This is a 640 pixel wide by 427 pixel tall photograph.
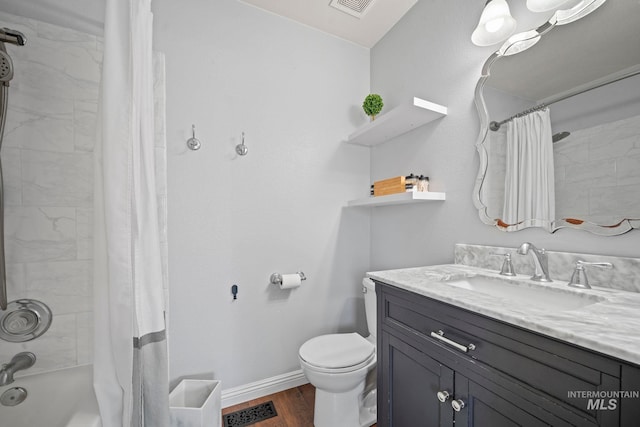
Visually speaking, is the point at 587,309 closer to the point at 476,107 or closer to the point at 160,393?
the point at 476,107

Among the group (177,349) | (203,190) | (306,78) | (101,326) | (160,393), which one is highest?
(306,78)

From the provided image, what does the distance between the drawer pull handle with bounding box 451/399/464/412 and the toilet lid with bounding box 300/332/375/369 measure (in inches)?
24.2

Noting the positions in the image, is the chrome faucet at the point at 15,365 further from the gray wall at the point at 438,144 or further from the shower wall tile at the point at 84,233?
the gray wall at the point at 438,144

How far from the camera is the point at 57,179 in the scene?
1259mm

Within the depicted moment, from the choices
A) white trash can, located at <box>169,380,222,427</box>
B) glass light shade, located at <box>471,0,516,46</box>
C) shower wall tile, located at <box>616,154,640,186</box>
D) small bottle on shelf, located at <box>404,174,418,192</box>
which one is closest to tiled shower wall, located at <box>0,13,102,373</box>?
white trash can, located at <box>169,380,222,427</box>

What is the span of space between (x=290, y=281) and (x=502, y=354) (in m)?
1.25

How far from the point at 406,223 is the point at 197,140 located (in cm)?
146

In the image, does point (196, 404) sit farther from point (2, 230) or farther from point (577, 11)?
point (577, 11)

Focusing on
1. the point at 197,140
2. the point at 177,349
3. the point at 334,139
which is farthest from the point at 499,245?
the point at 177,349

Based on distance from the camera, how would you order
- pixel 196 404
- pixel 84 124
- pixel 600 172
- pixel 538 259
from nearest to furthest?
pixel 600 172
pixel 538 259
pixel 84 124
pixel 196 404

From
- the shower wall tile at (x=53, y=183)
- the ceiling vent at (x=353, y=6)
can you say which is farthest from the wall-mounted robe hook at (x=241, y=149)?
the ceiling vent at (x=353, y=6)

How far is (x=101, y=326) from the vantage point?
34.3 inches

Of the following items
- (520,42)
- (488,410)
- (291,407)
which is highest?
(520,42)

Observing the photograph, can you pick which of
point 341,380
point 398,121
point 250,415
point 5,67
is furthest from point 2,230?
point 398,121
